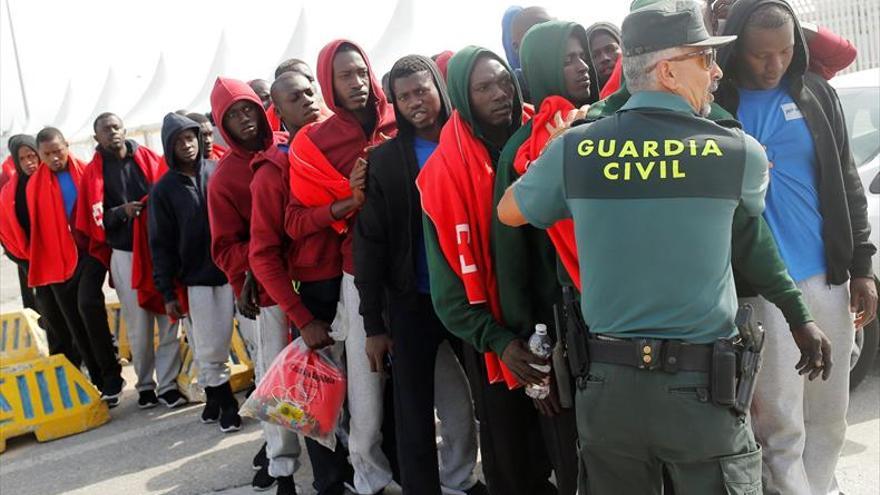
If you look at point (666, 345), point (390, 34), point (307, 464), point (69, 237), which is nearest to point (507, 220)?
point (666, 345)

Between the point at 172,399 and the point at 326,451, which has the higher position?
the point at 326,451

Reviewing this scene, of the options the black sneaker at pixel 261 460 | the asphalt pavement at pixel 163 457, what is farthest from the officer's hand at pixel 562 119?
the black sneaker at pixel 261 460

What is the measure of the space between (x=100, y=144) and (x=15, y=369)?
1635 mm

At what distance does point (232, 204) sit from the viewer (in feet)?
14.4

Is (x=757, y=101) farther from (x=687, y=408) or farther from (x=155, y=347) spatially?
(x=155, y=347)

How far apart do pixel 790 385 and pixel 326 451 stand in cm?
209

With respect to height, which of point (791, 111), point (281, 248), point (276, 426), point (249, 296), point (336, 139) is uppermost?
point (336, 139)

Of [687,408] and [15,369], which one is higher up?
[687,408]

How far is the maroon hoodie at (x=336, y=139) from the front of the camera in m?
3.82

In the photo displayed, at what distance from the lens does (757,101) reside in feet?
10.0

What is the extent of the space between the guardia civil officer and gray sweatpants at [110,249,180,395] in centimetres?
472

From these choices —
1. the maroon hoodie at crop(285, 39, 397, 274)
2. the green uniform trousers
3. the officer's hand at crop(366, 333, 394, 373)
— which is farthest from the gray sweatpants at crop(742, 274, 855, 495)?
the maroon hoodie at crop(285, 39, 397, 274)

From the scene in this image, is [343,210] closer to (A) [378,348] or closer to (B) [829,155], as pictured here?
(A) [378,348]

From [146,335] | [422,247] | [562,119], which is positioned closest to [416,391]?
[422,247]
